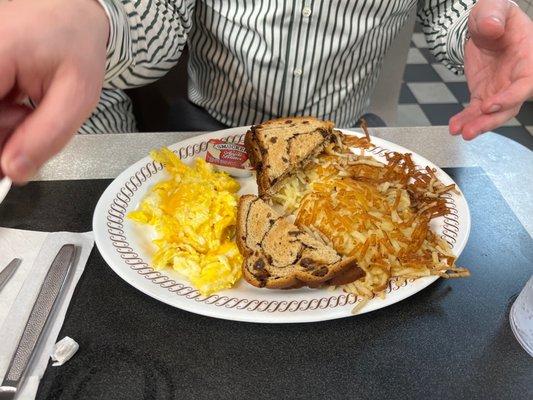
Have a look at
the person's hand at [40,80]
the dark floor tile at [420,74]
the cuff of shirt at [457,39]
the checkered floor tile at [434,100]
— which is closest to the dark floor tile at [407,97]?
the checkered floor tile at [434,100]

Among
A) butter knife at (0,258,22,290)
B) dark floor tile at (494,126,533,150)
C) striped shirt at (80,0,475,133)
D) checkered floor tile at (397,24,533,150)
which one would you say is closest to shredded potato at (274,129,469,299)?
striped shirt at (80,0,475,133)

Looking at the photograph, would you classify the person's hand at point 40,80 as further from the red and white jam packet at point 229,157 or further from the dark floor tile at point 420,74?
the dark floor tile at point 420,74

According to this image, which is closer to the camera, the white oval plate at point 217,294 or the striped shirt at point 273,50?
the white oval plate at point 217,294

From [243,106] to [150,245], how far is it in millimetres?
667

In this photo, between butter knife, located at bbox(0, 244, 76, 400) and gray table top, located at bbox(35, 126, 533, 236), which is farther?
gray table top, located at bbox(35, 126, 533, 236)

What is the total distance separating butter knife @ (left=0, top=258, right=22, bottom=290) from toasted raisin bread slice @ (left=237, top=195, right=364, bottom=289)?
412 mm

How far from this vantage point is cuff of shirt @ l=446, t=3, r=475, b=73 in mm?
1395

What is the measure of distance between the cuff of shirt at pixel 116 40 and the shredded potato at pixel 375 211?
439 mm

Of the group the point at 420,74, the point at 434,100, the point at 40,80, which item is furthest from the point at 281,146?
the point at 420,74

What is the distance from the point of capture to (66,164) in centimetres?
124

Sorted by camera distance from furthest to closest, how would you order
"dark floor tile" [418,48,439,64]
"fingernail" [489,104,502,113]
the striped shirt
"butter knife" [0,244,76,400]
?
"dark floor tile" [418,48,439,64] < the striped shirt < "fingernail" [489,104,502,113] < "butter knife" [0,244,76,400]

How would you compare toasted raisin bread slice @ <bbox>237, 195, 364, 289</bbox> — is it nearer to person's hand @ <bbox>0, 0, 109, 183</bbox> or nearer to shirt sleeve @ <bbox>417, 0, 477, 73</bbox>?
person's hand @ <bbox>0, 0, 109, 183</bbox>

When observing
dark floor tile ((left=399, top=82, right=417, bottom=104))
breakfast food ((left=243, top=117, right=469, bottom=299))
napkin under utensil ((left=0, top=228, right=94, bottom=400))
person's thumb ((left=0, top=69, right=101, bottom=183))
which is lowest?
dark floor tile ((left=399, top=82, right=417, bottom=104))

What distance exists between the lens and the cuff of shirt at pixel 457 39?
54.9 inches
